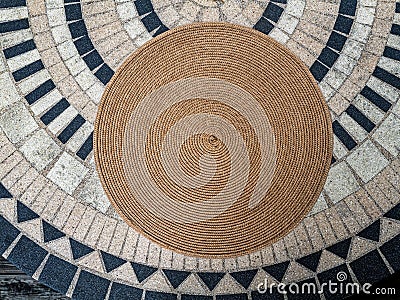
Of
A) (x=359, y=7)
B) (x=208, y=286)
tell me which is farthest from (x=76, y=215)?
(x=359, y=7)

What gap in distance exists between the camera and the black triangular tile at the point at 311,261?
1950mm

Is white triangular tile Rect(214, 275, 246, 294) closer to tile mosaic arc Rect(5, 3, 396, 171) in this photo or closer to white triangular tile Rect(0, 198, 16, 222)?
tile mosaic arc Rect(5, 3, 396, 171)

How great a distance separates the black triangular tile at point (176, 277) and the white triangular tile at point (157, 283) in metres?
0.02

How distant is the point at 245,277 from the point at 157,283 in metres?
0.34

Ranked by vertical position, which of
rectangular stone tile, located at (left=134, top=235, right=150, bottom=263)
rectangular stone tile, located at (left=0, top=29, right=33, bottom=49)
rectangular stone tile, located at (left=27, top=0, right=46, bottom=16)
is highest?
rectangular stone tile, located at (left=27, top=0, right=46, bottom=16)

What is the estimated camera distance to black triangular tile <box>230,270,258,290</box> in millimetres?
1966

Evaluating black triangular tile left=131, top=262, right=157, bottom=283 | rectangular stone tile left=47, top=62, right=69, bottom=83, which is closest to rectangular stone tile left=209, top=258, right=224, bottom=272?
black triangular tile left=131, top=262, right=157, bottom=283

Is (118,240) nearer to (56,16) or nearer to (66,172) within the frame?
(66,172)

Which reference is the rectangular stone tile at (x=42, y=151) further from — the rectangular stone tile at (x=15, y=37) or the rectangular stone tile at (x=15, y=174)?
the rectangular stone tile at (x=15, y=37)

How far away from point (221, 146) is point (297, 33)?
0.52 metres

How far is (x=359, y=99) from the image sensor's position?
1956 millimetres

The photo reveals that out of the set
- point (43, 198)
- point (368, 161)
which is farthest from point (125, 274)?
point (368, 161)

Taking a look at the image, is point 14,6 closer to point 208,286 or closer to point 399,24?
point 208,286

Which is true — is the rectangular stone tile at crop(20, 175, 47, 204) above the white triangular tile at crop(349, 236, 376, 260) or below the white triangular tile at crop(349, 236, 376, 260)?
above
